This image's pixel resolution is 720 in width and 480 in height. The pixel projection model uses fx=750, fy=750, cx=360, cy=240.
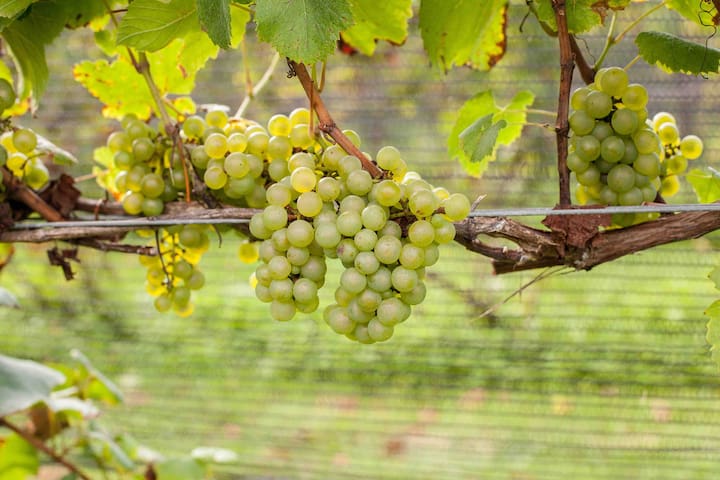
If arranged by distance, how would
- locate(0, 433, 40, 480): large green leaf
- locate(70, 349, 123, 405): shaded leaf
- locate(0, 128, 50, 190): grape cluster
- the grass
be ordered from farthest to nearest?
the grass, locate(70, 349, 123, 405): shaded leaf, locate(0, 433, 40, 480): large green leaf, locate(0, 128, 50, 190): grape cluster

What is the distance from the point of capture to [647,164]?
608mm

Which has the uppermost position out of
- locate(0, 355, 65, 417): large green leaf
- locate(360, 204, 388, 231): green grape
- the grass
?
locate(360, 204, 388, 231): green grape

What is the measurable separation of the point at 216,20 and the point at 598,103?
0.98 ft

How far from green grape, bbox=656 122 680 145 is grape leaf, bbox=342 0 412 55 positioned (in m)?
0.25

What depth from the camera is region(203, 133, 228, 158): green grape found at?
24.5 inches

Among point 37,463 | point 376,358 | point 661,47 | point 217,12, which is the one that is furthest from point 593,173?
point 376,358

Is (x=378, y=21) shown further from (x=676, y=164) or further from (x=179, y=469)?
(x=179, y=469)

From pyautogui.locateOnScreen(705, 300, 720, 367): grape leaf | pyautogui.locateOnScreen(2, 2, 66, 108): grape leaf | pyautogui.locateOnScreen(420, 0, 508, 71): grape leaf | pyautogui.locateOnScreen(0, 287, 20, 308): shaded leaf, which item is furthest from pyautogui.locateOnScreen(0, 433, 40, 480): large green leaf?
pyautogui.locateOnScreen(705, 300, 720, 367): grape leaf

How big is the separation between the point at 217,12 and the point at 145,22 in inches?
4.2

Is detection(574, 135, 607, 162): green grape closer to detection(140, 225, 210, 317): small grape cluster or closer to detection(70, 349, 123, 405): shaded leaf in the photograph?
detection(140, 225, 210, 317): small grape cluster

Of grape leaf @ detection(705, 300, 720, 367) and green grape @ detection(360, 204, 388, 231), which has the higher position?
green grape @ detection(360, 204, 388, 231)

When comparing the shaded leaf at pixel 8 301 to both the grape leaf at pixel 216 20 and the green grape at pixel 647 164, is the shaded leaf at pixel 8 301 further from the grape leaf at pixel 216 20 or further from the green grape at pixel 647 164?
the green grape at pixel 647 164

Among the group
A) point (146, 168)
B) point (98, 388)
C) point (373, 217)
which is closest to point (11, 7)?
point (146, 168)

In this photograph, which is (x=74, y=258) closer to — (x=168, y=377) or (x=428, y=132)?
(x=168, y=377)
